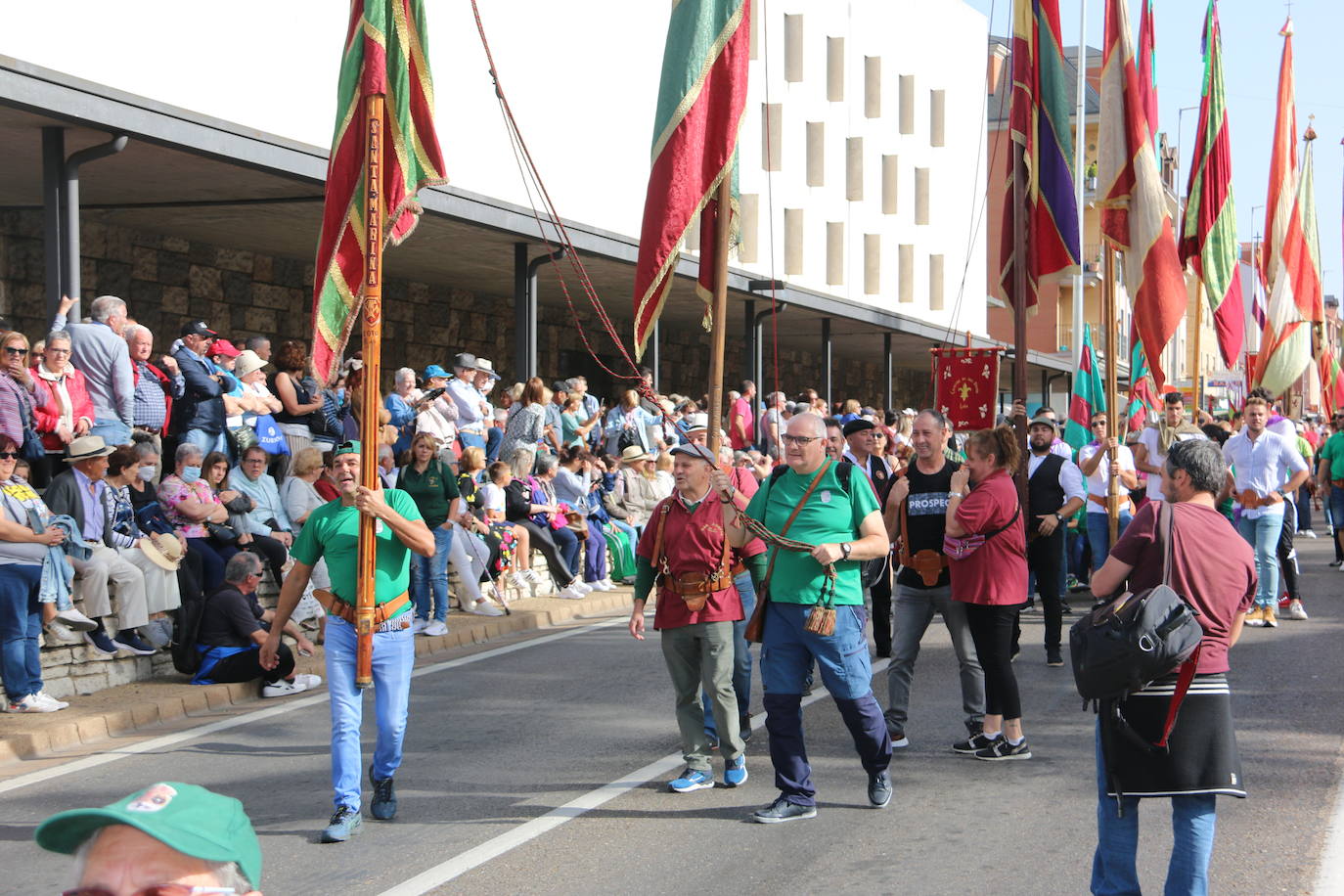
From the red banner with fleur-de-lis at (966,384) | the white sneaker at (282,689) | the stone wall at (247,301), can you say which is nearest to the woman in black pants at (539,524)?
the red banner with fleur-de-lis at (966,384)

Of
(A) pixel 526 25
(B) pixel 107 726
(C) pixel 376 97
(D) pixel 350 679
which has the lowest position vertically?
(B) pixel 107 726

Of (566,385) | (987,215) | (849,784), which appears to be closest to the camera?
(849,784)

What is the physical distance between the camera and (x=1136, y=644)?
486 cm

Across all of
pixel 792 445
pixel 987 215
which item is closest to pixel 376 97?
pixel 792 445

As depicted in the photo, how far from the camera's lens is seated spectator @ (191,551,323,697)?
1068 cm

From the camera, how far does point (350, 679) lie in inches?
277

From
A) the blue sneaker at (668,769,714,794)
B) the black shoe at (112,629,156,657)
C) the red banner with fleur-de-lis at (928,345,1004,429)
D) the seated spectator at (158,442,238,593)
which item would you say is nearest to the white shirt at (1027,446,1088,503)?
the red banner with fleur-de-lis at (928,345,1004,429)

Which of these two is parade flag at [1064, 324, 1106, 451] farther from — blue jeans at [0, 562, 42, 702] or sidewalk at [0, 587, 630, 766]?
blue jeans at [0, 562, 42, 702]

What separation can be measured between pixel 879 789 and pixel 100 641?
19.9 ft

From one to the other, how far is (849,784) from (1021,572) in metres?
1.61

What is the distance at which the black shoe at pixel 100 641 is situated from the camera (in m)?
10.5

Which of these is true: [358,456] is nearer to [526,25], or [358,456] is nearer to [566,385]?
[566,385]

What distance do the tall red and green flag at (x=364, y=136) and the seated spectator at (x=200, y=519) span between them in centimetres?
400

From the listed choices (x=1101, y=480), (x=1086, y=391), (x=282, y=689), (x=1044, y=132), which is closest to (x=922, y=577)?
(x=282, y=689)
